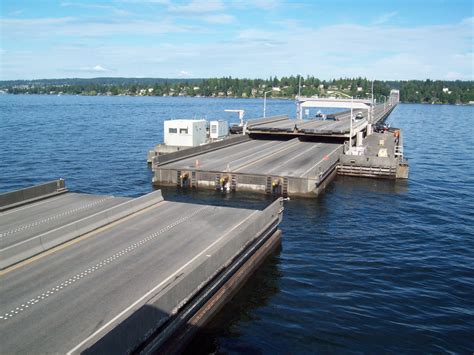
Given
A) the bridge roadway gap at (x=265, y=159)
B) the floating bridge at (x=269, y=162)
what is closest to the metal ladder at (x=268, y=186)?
the floating bridge at (x=269, y=162)

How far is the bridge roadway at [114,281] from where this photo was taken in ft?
45.5

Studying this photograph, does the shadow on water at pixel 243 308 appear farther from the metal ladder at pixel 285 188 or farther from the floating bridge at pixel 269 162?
the floating bridge at pixel 269 162

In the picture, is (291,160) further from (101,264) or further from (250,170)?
(101,264)

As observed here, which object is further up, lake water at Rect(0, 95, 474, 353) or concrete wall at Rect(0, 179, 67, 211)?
concrete wall at Rect(0, 179, 67, 211)

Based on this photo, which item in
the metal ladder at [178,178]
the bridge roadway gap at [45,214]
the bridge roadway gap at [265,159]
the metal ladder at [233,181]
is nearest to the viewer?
the bridge roadway gap at [45,214]

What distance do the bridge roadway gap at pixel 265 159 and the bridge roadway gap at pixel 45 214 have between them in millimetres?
16030

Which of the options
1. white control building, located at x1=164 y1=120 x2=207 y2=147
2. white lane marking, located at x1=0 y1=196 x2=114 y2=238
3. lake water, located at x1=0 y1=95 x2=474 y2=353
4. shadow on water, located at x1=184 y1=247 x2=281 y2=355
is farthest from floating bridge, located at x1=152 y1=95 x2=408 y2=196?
shadow on water, located at x1=184 y1=247 x2=281 y2=355

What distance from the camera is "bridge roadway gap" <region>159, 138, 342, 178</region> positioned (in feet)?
147

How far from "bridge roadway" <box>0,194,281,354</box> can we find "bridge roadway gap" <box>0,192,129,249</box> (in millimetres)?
2675

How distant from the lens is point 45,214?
26453mm

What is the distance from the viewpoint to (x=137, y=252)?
2086 cm

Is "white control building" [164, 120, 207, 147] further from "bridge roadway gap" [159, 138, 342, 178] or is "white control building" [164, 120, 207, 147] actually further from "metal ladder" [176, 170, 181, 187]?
"metal ladder" [176, 170, 181, 187]

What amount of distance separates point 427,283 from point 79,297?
1772 cm

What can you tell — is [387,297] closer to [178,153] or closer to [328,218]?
[328,218]
